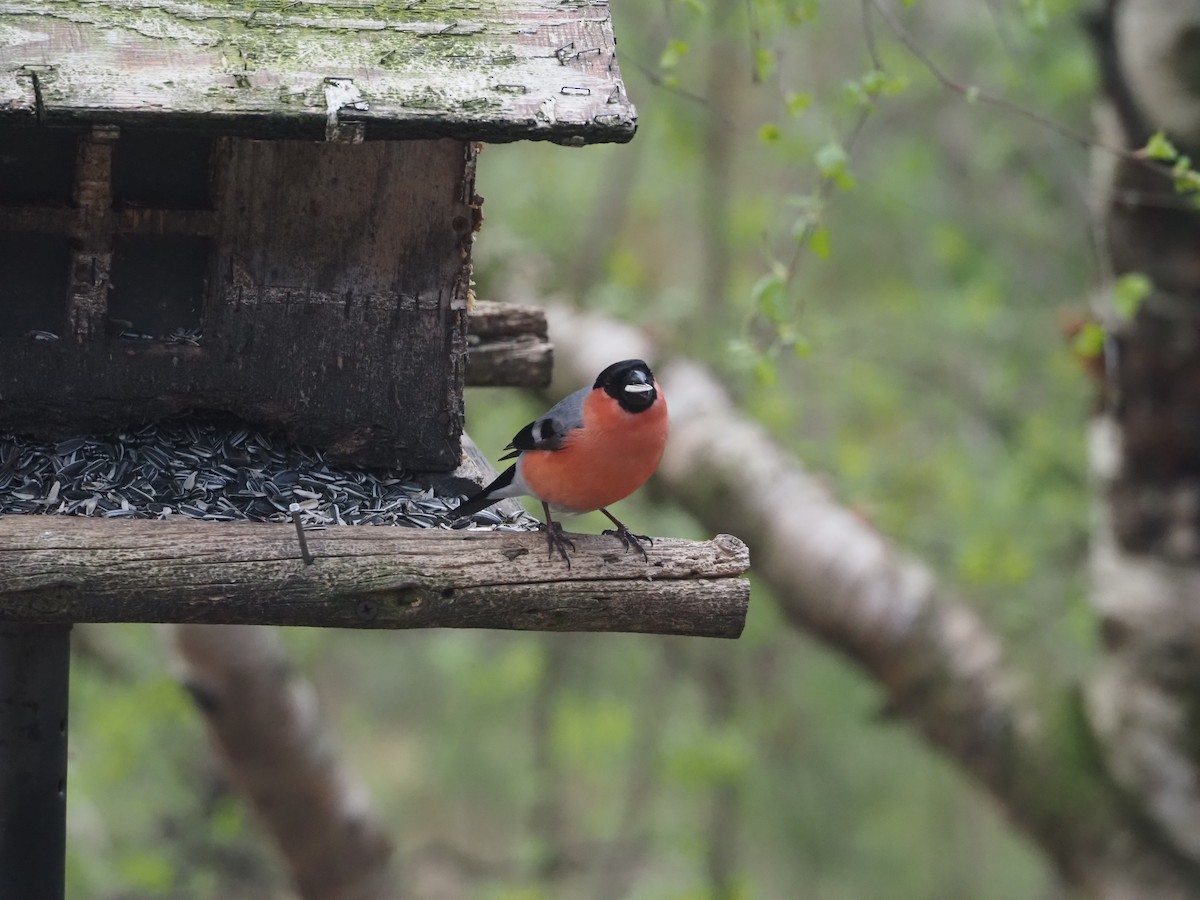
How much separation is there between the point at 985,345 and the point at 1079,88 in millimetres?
1770

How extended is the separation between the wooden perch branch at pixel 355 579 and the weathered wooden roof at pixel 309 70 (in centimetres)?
82

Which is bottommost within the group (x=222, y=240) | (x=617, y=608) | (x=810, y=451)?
(x=810, y=451)

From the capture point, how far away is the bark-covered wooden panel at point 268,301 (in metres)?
3.28

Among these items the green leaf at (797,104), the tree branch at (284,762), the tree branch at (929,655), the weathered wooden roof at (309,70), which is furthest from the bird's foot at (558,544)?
the tree branch at (929,655)

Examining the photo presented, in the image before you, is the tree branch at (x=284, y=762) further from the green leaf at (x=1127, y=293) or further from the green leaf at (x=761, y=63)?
the green leaf at (x=1127, y=293)

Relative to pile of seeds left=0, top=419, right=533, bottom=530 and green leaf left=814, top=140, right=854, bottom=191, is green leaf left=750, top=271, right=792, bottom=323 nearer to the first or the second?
green leaf left=814, top=140, right=854, bottom=191

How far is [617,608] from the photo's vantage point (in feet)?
9.66

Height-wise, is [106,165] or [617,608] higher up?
[106,165]

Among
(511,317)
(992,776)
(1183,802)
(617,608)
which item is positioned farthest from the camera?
(992,776)

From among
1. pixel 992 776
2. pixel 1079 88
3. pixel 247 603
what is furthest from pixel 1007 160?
pixel 247 603

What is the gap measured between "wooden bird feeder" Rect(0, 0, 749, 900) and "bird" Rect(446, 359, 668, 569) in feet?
0.89

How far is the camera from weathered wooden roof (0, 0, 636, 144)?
2670mm

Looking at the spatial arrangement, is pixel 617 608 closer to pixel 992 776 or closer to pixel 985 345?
pixel 992 776

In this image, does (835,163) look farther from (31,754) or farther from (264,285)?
(31,754)
